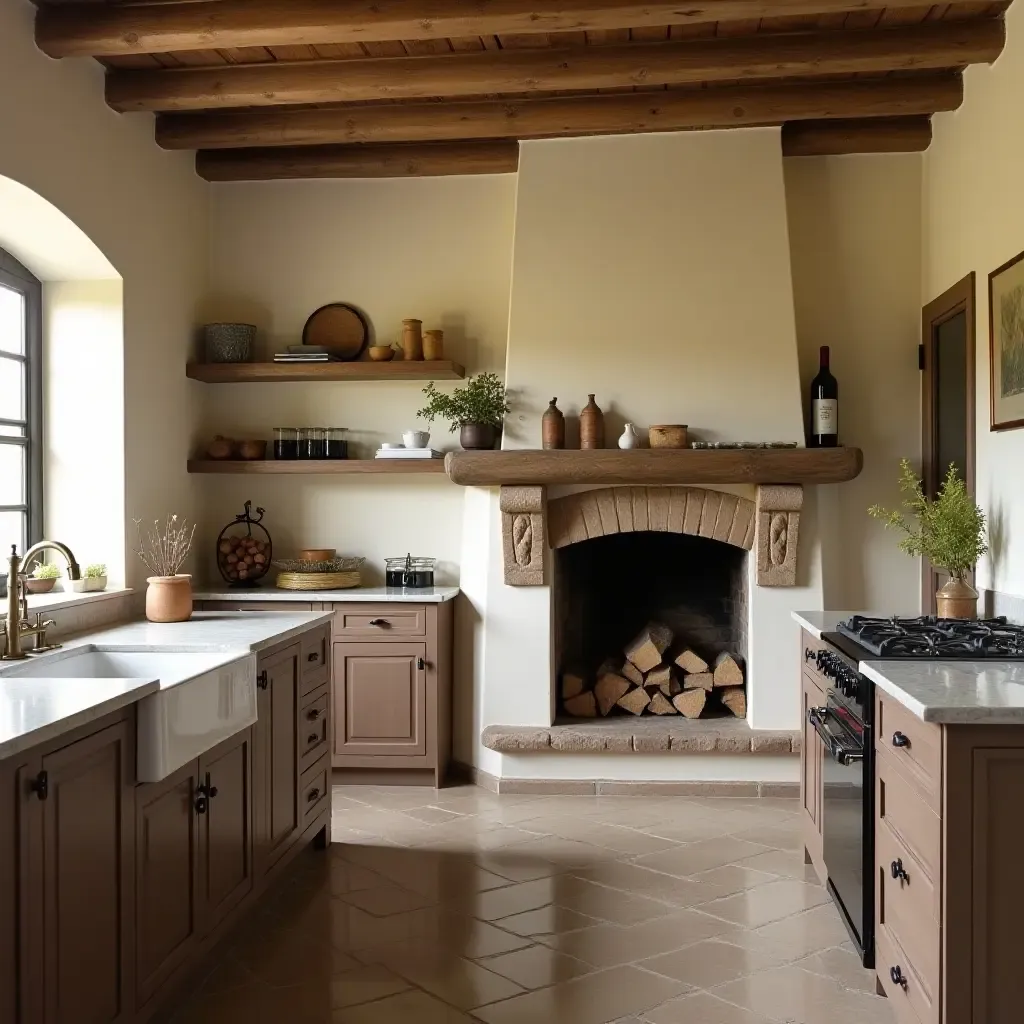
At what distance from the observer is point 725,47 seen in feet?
13.0

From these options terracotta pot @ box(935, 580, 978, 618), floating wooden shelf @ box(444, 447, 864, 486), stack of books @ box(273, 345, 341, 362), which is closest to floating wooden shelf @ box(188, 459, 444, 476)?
floating wooden shelf @ box(444, 447, 864, 486)

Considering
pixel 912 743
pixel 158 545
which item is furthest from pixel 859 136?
pixel 158 545

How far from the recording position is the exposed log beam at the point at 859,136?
4.70 meters

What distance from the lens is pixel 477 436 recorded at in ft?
15.4

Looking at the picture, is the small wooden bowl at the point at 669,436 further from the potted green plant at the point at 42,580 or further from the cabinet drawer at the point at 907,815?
the potted green plant at the point at 42,580

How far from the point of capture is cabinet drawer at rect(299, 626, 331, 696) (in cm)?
375

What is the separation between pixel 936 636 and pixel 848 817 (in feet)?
1.84

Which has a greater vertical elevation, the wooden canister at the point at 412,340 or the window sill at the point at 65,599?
the wooden canister at the point at 412,340

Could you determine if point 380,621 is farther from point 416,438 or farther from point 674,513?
point 674,513

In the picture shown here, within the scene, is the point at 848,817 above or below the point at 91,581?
below

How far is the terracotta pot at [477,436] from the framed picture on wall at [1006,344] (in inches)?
81.1

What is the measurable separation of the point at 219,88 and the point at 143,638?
226 centimetres

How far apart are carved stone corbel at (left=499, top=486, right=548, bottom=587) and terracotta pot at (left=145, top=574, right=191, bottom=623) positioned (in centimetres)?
148

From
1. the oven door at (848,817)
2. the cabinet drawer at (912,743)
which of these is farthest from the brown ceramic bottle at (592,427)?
the cabinet drawer at (912,743)
